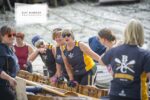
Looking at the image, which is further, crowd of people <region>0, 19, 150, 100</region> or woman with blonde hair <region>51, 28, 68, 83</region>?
woman with blonde hair <region>51, 28, 68, 83</region>

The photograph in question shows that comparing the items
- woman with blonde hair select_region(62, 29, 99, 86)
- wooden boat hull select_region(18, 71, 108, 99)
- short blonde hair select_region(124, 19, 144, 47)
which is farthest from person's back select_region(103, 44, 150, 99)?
woman with blonde hair select_region(62, 29, 99, 86)

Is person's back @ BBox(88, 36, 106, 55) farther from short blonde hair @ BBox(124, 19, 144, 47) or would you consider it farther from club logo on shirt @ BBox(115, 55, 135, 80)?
short blonde hair @ BBox(124, 19, 144, 47)

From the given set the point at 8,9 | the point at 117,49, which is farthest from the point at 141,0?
the point at 117,49

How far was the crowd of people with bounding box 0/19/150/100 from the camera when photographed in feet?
18.0

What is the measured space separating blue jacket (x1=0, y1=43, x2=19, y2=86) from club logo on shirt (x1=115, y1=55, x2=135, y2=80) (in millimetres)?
1507

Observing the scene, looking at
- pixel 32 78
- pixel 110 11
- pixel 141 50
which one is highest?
pixel 110 11

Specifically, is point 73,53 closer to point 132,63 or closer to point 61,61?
point 61,61

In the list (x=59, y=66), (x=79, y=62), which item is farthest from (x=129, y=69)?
(x=59, y=66)

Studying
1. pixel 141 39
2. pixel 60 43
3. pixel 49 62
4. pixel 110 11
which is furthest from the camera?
pixel 110 11

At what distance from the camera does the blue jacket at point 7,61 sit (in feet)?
20.7

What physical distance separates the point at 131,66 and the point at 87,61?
2.49 m

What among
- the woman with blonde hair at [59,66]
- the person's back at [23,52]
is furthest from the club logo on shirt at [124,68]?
the person's back at [23,52]

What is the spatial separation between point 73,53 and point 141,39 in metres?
2.52

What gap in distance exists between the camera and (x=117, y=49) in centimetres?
564
